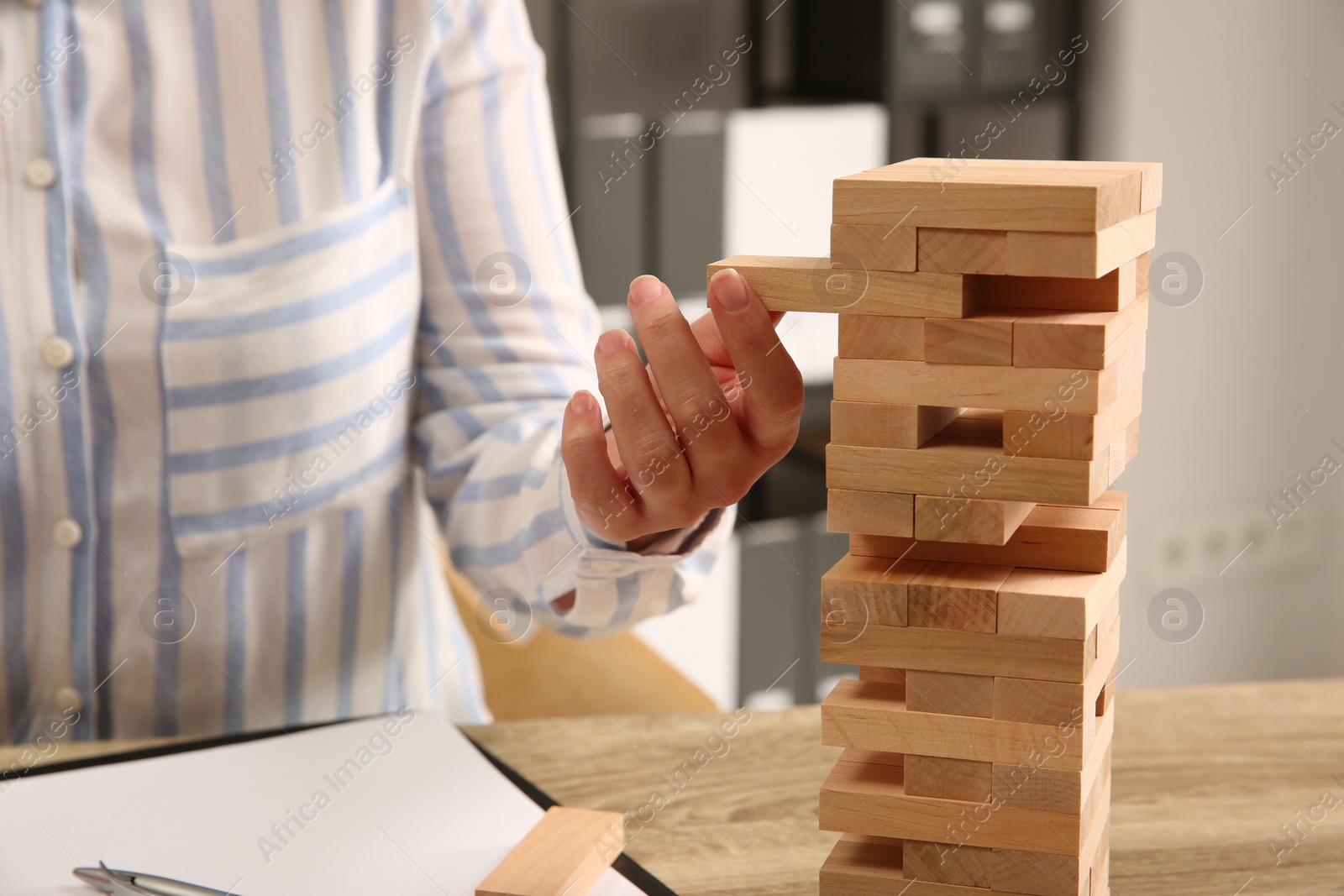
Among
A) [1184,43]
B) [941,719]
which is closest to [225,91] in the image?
[941,719]

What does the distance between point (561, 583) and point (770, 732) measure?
21 cm

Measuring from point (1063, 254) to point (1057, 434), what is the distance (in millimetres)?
74

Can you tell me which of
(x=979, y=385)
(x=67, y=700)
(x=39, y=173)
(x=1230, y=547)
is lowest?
(x=1230, y=547)

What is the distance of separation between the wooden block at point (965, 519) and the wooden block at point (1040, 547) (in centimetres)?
3

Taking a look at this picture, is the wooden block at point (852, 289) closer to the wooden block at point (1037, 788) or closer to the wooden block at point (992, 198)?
the wooden block at point (992, 198)

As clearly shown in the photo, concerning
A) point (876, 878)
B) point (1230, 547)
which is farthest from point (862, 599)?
point (1230, 547)

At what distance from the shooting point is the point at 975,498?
512mm

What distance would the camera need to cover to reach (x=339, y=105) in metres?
1.01

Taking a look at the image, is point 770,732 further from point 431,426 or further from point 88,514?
point 88,514

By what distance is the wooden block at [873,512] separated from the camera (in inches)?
20.7

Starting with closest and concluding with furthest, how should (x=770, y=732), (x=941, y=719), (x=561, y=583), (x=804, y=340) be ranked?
(x=941, y=719) → (x=770, y=732) → (x=561, y=583) → (x=804, y=340)

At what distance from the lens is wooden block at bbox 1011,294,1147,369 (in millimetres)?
484

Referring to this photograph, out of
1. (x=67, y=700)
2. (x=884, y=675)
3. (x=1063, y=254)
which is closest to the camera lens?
(x=1063, y=254)

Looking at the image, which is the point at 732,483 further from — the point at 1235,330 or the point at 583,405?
the point at 1235,330
